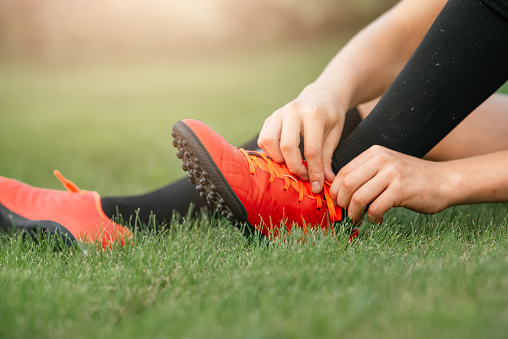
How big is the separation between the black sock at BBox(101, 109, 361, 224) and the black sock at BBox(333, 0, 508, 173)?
0.73 ft

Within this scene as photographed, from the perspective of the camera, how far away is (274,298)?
874 mm

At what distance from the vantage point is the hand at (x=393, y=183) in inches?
47.0

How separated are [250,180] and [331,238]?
262 mm

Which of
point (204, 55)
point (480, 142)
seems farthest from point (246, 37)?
point (480, 142)

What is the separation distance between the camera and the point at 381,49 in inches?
63.0

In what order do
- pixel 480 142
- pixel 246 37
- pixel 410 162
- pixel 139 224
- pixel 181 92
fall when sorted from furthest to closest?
1. pixel 246 37
2. pixel 181 92
3. pixel 480 142
4. pixel 139 224
5. pixel 410 162

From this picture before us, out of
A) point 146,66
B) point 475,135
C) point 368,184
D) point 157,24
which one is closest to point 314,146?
point 368,184

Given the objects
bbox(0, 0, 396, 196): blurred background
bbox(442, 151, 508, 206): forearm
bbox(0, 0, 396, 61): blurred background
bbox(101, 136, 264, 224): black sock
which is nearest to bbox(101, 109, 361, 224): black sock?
bbox(101, 136, 264, 224): black sock

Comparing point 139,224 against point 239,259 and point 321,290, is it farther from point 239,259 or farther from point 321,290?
point 321,290

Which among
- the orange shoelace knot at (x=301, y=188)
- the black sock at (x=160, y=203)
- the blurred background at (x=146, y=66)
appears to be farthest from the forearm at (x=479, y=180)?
the blurred background at (x=146, y=66)

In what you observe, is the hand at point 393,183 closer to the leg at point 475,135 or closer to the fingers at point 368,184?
the fingers at point 368,184

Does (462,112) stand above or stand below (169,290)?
above

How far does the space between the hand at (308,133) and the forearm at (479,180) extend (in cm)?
31

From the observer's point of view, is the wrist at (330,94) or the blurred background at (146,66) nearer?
the wrist at (330,94)
